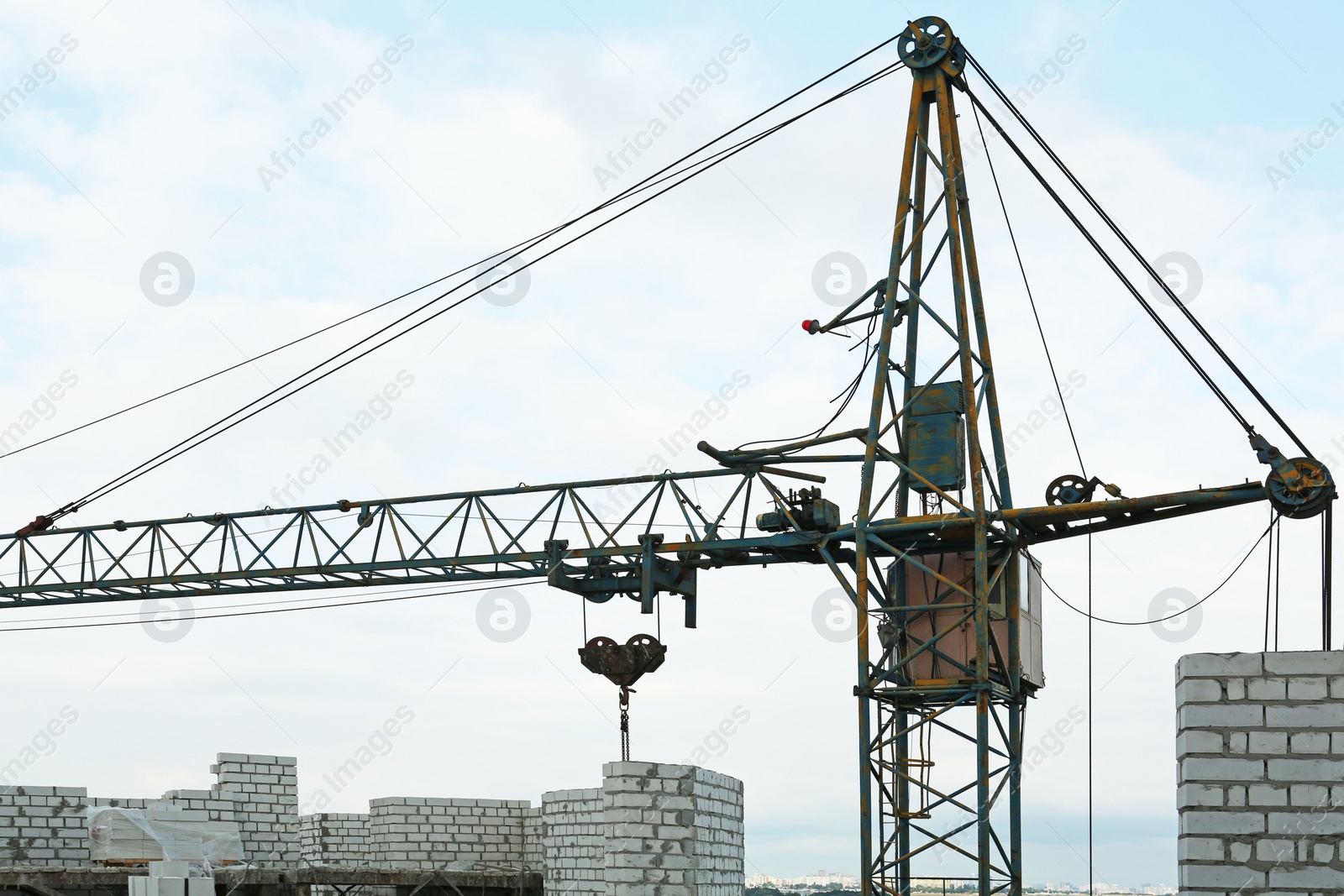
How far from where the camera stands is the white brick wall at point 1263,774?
33.7 ft

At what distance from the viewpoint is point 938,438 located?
18.5 metres

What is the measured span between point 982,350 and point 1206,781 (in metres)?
8.86

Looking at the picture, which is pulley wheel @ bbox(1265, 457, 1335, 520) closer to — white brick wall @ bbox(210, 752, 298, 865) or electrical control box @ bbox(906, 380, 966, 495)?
electrical control box @ bbox(906, 380, 966, 495)

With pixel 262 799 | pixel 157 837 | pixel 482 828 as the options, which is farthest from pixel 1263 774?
pixel 262 799

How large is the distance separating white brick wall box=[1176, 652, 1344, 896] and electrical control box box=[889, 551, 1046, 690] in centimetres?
669

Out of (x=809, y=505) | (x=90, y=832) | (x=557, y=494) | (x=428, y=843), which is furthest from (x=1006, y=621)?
(x=90, y=832)

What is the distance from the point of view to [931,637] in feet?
58.9

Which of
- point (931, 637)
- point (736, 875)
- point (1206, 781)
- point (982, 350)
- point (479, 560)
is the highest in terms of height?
point (982, 350)

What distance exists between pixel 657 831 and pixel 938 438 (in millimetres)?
5686

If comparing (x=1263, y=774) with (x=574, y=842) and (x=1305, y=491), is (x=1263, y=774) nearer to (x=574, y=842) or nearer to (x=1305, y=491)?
(x=1305, y=491)

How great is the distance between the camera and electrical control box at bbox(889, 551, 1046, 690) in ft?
58.4

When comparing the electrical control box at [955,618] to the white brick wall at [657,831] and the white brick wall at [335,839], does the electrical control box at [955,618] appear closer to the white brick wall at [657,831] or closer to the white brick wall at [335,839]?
the white brick wall at [657,831]

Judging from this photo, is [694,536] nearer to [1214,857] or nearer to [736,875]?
[736,875]

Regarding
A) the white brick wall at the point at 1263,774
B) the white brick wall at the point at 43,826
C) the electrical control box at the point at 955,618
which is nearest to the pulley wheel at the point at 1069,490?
the electrical control box at the point at 955,618
